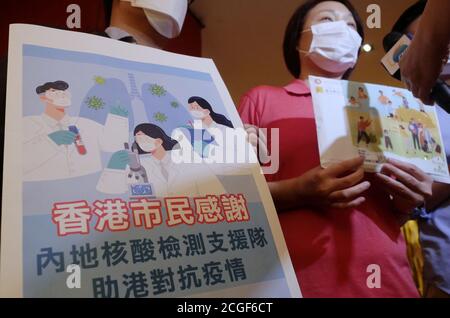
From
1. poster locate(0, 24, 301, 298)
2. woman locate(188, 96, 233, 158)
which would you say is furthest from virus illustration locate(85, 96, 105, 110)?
woman locate(188, 96, 233, 158)

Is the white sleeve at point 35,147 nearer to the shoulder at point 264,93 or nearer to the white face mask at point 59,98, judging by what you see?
the white face mask at point 59,98

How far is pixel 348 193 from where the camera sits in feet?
2.70

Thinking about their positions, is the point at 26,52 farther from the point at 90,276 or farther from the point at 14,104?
the point at 90,276

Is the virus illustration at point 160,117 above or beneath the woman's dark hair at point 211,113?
beneath

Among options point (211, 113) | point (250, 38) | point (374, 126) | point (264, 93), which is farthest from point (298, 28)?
point (250, 38)

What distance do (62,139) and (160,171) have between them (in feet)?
0.40

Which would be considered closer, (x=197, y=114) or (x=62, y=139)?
(x=62, y=139)

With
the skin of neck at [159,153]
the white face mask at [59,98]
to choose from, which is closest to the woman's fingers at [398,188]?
the skin of neck at [159,153]

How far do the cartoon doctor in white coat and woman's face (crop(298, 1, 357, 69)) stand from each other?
68 centimetres

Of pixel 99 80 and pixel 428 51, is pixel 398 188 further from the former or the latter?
pixel 99 80

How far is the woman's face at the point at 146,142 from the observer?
1.75 ft

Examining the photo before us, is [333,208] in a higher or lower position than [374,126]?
lower

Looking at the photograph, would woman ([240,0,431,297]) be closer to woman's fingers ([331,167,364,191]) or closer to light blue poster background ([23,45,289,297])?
woman's fingers ([331,167,364,191])

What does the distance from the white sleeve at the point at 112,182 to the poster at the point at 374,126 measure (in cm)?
46
